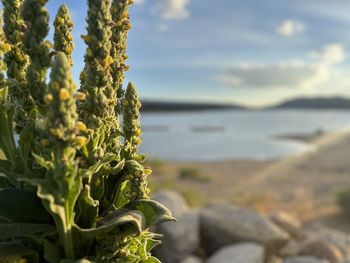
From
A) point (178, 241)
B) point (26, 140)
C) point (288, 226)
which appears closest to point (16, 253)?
point (26, 140)

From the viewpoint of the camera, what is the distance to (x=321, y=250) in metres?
9.29

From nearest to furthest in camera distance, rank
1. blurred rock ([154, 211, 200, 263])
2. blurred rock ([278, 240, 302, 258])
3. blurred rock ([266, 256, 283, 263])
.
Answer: blurred rock ([154, 211, 200, 263]) → blurred rock ([266, 256, 283, 263]) → blurred rock ([278, 240, 302, 258])

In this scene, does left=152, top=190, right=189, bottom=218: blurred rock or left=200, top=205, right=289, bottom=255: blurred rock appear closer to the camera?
left=200, top=205, right=289, bottom=255: blurred rock

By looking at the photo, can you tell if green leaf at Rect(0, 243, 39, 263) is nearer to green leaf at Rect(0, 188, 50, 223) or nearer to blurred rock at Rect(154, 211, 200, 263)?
green leaf at Rect(0, 188, 50, 223)

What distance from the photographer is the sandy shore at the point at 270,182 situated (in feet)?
53.5

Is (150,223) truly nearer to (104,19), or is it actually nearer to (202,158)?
(104,19)

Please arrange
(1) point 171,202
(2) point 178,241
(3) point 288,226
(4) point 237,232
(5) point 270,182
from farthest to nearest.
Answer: (5) point 270,182, (3) point 288,226, (1) point 171,202, (4) point 237,232, (2) point 178,241

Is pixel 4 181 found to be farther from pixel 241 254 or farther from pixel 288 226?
pixel 288 226

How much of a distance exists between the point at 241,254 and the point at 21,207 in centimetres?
744

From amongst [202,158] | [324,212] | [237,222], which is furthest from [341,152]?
[237,222]

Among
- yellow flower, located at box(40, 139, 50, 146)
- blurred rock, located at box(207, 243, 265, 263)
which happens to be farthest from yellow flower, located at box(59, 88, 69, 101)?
blurred rock, located at box(207, 243, 265, 263)

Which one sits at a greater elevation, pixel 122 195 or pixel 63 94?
pixel 63 94

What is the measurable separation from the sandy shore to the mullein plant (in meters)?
13.9

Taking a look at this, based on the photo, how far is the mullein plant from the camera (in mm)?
1225
